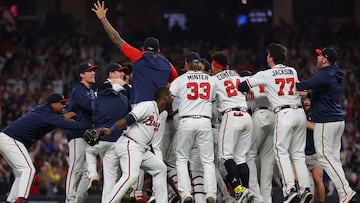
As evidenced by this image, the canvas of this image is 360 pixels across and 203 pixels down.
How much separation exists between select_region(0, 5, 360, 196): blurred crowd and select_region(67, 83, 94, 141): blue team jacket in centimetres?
946

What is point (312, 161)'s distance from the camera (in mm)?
18484

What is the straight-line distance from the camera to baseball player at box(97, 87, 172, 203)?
51.2 feet

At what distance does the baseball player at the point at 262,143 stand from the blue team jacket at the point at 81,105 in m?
2.64

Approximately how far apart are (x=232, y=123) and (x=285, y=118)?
0.87 metres

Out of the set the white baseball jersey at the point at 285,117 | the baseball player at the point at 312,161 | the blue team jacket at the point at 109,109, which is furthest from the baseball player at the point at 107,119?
the baseball player at the point at 312,161

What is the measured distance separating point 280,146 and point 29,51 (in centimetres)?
1600

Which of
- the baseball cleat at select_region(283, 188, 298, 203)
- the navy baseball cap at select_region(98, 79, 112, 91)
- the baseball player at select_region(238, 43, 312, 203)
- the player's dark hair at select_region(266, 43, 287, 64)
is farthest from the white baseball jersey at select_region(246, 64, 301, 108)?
the navy baseball cap at select_region(98, 79, 112, 91)

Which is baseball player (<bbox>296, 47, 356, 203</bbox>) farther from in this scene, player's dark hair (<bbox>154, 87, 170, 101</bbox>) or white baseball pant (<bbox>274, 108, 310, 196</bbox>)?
player's dark hair (<bbox>154, 87, 170, 101</bbox>)

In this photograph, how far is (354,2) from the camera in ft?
110

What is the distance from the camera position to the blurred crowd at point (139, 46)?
28.7m

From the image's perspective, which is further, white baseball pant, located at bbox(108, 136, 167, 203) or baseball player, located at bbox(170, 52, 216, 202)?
baseball player, located at bbox(170, 52, 216, 202)

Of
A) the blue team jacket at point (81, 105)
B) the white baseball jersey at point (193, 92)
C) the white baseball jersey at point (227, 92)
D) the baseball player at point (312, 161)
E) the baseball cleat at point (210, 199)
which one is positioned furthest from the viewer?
the baseball player at point (312, 161)

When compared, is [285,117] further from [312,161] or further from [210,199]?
Result: [312,161]

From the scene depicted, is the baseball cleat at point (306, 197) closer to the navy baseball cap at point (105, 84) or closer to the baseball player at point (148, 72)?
the baseball player at point (148, 72)
